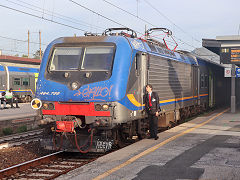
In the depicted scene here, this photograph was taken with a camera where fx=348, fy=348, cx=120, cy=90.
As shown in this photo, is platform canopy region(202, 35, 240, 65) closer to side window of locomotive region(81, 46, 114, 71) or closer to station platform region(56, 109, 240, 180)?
station platform region(56, 109, 240, 180)

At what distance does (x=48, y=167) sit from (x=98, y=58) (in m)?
2.90

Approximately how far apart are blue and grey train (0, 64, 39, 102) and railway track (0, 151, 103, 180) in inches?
852

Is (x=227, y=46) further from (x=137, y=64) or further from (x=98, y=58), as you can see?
(x=98, y=58)

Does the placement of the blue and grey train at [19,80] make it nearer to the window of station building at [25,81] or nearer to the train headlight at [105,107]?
the window of station building at [25,81]

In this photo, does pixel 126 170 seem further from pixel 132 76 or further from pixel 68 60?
pixel 68 60

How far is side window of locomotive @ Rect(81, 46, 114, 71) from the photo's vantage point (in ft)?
28.2

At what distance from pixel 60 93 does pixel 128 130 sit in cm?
210

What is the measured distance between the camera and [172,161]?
23.1ft

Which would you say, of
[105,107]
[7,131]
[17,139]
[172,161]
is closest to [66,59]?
[105,107]

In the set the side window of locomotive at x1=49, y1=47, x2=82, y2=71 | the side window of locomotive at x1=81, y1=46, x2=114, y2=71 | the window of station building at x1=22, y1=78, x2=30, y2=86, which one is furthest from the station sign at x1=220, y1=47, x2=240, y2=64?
the window of station building at x1=22, y1=78, x2=30, y2=86

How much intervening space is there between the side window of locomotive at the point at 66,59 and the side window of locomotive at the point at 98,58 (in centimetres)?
20

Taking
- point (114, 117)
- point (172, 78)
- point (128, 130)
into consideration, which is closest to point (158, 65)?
point (172, 78)

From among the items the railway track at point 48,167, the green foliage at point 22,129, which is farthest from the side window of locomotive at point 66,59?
the green foliage at point 22,129

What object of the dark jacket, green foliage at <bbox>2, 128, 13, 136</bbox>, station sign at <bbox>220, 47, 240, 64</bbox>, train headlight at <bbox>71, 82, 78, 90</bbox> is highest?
station sign at <bbox>220, 47, 240, 64</bbox>
